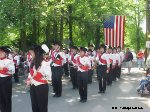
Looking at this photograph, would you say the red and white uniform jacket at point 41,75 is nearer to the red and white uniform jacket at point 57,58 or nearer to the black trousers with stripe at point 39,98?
the black trousers with stripe at point 39,98

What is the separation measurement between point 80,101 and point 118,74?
373 inches

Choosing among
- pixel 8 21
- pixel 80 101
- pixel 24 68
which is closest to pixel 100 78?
pixel 80 101

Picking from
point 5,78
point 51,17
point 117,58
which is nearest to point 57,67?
point 5,78

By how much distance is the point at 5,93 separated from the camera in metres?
10.1

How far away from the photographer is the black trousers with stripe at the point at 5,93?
10133 millimetres

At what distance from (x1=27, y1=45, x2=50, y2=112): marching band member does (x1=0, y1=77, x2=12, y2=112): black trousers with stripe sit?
4.81 feet

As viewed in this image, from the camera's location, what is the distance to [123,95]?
14.8m

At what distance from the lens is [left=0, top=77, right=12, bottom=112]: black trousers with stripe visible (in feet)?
33.2

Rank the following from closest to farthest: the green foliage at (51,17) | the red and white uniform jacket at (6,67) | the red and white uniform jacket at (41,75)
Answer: the red and white uniform jacket at (41,75), the red and white uniform jacket at (6,67), the green foliage at (51,17)

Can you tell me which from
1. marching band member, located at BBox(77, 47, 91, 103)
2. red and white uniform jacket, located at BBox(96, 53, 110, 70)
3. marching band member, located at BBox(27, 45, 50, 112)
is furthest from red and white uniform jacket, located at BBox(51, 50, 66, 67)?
marching band member, located at BBox(27, 45, 50, 112)

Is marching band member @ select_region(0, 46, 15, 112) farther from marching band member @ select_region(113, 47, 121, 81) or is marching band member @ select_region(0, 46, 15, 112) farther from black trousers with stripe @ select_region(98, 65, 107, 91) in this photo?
marching band member @ select_region(113, 47, 121, 81)

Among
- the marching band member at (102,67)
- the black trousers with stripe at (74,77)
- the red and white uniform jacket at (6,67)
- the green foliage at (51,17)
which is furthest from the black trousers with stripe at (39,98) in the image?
the green foliage at (51,17)

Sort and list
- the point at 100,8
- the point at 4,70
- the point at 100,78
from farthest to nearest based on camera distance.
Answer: the point at 100,8 → the point at 100,78 → the point at 4,70

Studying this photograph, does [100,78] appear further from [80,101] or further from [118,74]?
[118,74]
